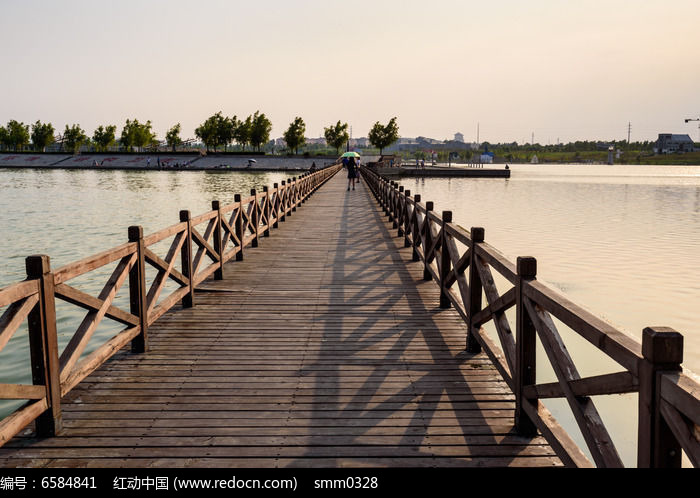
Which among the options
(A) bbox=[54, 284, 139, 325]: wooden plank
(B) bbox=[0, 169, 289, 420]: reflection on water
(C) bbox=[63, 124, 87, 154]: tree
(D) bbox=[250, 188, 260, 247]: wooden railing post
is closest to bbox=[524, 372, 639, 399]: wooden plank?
(A) bbox=[54, 284, 139, 325]: wooden plank

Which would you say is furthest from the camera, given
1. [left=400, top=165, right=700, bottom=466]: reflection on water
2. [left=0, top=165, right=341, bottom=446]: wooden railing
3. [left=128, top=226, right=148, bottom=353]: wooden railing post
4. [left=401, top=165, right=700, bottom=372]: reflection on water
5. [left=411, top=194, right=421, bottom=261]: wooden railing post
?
[left=401, top=165, right=700, bottom=372]: reflection on water

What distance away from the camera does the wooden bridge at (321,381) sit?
3.25 m

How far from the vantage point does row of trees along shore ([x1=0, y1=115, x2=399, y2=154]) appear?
115 m

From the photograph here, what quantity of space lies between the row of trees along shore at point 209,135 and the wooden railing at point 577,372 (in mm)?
111953

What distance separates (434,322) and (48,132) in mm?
141582

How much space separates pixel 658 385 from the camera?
7.95ft

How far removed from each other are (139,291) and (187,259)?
79.1 inches

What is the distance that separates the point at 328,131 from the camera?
126312 millimetres

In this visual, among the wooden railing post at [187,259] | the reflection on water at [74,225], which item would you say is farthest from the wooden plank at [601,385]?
the reflection on water at [74,225]

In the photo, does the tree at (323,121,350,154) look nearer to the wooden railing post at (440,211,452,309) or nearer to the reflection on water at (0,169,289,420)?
the reflection on water at (0,169,289,420)

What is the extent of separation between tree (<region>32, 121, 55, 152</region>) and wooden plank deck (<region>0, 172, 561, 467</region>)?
13845 centimetres

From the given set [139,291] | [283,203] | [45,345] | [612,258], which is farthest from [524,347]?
[612,258]
